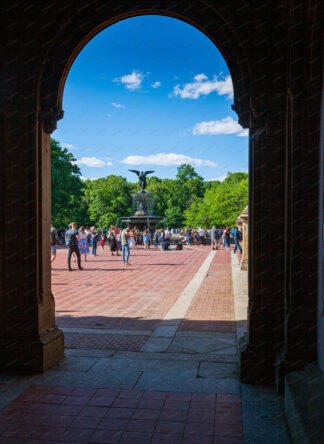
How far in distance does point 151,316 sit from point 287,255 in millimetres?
3895

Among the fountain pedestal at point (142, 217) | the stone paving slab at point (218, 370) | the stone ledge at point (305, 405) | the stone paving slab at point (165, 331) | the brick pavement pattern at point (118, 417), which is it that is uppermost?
the fountain pedestal at point (142, 217)

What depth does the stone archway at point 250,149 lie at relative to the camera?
3639mm

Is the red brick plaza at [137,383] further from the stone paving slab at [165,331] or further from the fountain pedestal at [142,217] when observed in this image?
the fountain pedestal at [142,217]

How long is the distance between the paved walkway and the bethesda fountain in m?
29.4

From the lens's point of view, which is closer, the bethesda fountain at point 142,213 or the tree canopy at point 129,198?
the bethesda fountain at point 142,213

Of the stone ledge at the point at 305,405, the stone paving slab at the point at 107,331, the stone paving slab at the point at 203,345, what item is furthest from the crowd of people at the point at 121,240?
the stone ledge at the point at 305,405

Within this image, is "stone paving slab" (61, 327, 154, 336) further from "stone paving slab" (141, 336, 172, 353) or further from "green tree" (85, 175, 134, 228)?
"green tree" (85, 175, 134, 228)

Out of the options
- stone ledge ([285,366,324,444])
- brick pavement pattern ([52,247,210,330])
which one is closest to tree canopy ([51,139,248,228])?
brick pavement pattern ([52,247,210,330])

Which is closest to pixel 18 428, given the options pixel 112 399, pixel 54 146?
pixel 112 399

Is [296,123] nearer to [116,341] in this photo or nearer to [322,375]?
[322,375]

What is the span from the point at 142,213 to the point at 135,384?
36012 mm

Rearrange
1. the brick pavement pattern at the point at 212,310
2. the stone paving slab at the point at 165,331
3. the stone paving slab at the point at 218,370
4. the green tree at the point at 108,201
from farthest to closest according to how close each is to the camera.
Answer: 1. the green tree at the point at 108,201
2. the brick pavement pattern at the point at 212,310
3. the stone paving slab at the point at 165,331
4. the stone paving slab at the point at 218,370

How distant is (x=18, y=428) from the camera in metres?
3.14

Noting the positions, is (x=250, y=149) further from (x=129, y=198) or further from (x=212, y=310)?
(x=129, y=198)
